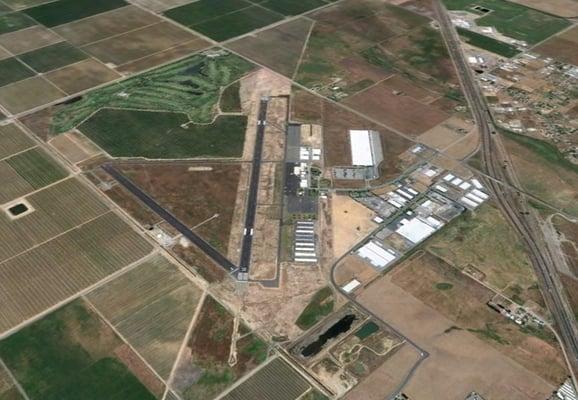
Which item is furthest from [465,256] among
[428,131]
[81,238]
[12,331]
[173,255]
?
[12,331]

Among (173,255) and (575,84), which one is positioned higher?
(575,84)

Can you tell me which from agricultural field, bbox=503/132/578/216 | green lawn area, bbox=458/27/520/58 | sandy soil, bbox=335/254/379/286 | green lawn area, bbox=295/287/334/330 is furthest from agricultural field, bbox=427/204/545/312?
green lawn area, bbox=458/27/520/58

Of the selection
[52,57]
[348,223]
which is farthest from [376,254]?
[52,57]

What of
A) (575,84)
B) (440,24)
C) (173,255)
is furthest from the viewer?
(440,24)

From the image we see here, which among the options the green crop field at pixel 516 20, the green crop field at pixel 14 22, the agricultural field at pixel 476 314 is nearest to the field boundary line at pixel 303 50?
the green crop field at pixel 516 20

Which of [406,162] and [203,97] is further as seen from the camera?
[203,97]

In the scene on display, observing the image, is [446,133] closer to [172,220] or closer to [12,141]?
[172,220]

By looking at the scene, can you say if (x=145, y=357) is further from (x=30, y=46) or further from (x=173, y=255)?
(x=30, y=46)
